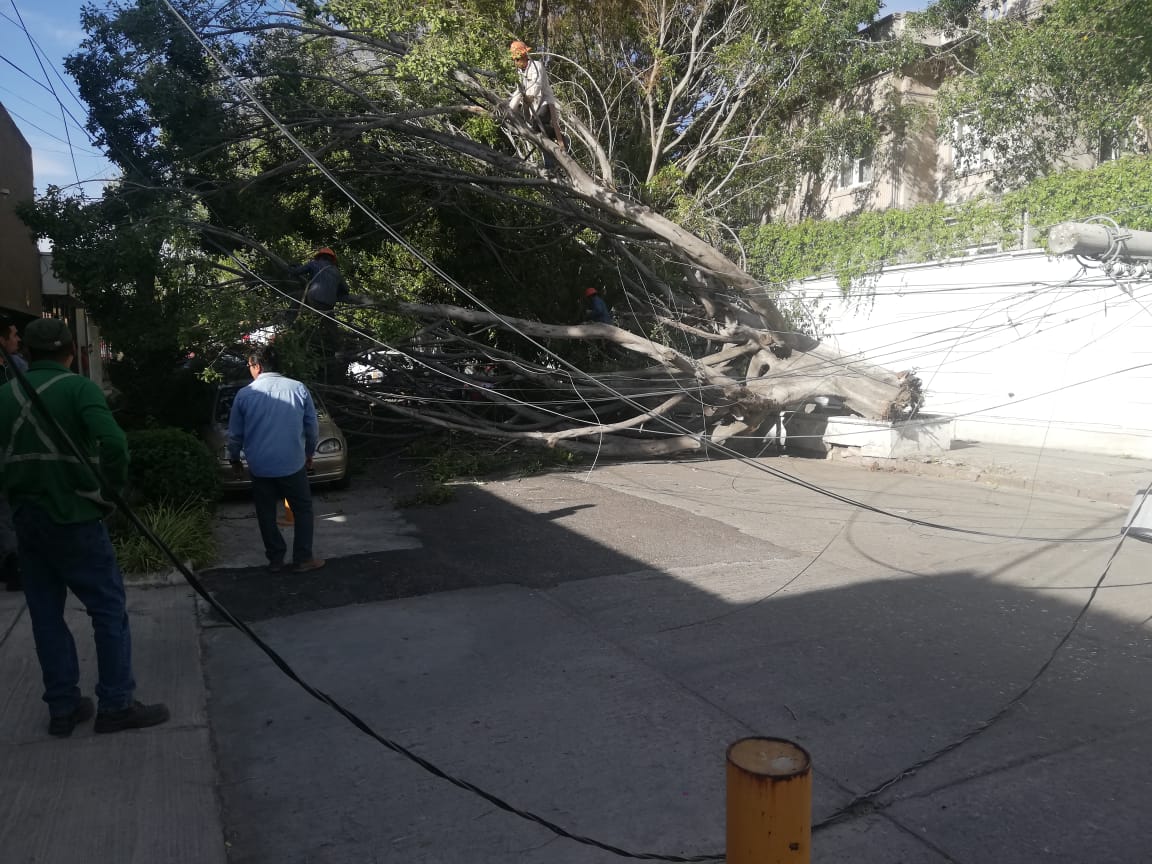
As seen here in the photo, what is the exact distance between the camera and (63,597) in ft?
13.1

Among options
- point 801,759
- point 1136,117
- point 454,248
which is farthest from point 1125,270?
point 1136,117

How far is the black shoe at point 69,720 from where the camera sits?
392cm

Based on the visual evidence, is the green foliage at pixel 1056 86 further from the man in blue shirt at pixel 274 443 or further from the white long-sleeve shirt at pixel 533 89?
the man in blue shirt at pixel 274 443

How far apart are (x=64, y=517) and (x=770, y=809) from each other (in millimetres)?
3197

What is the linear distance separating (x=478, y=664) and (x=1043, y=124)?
17.8 metres

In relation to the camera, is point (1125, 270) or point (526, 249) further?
point (526, 249)

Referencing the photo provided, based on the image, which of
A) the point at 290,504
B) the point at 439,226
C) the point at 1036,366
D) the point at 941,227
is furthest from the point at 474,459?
the point at 941,227

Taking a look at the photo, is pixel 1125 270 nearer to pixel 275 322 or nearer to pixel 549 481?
pixel 549 481

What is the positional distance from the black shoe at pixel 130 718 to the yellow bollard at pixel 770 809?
2977mm

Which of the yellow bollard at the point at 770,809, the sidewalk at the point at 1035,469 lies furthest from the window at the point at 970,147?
the yellow bollard at the point at 770,809

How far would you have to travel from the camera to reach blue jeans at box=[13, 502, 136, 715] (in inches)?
151

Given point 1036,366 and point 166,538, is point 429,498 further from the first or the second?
point 1036,366

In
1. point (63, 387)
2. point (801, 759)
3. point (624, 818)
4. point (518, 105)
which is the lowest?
point (624, 818)

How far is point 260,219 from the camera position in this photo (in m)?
11.8
